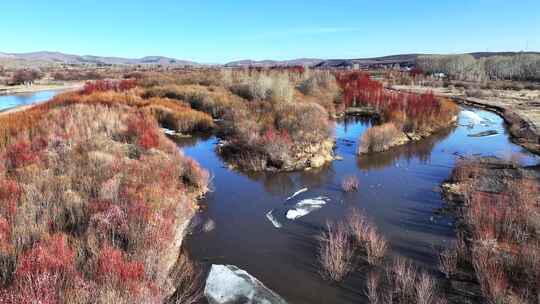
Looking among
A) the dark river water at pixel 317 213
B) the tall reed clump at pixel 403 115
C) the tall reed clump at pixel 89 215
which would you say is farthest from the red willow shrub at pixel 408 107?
the tall reed clump at pixel 89 215

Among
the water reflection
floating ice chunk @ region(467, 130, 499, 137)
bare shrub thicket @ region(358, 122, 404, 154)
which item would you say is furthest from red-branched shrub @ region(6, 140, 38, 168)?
floating ice chunk @ region(467, 130, 499, 137)

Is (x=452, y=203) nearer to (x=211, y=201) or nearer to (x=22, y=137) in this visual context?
(x=211, y=201)

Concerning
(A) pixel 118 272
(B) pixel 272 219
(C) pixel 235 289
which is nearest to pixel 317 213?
(B) pixel 272 219

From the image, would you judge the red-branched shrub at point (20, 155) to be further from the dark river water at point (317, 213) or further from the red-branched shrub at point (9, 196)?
the dark river water at point (317, 213)

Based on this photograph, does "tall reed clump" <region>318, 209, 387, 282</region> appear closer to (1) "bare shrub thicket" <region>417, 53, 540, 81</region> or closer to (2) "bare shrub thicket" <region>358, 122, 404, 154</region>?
(2) "bare shrub thicket" <region>358, 122, 404, 154</region>

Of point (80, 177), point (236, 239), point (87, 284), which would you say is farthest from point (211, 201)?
point (87, 284)

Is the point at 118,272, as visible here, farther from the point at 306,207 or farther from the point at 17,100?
the point at 17,100

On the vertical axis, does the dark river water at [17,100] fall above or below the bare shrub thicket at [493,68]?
below
